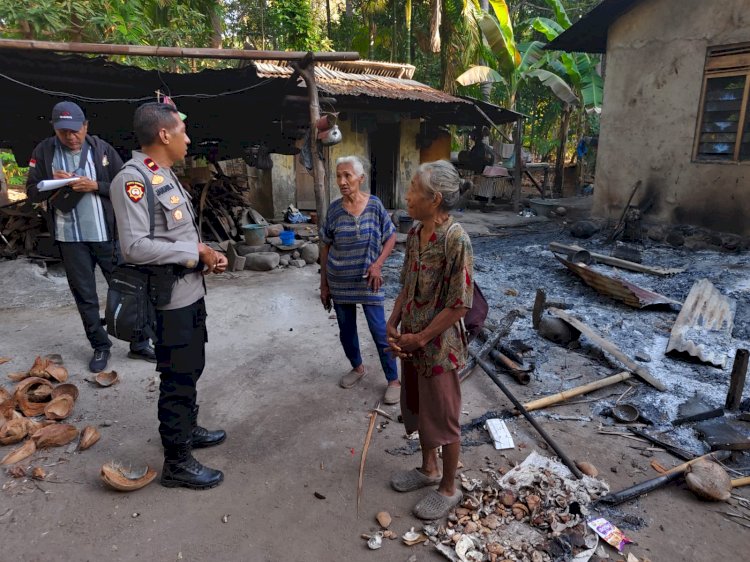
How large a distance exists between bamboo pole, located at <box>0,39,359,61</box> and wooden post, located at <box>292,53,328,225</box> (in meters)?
0.24

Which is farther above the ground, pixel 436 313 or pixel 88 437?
pixel 436 313

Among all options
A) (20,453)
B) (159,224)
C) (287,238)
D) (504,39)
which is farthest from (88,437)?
(504,39)

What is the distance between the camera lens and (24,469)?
114 inches

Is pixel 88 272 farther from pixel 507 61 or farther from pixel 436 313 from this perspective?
pixel 507 61

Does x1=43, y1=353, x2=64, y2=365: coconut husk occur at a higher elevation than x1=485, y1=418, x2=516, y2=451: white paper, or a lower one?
higher

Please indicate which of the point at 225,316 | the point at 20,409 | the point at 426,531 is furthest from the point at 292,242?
the point at 426,531

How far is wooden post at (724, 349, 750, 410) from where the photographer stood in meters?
3.47

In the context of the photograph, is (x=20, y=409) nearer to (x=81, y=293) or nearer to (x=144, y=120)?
(x=81, y=293)

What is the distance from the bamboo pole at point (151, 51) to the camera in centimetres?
463

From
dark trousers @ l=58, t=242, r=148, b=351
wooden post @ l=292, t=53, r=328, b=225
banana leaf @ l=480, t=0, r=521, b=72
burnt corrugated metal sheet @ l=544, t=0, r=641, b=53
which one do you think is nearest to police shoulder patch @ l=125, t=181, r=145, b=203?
dark trousers @ l=58, t=242, r=148, b=351

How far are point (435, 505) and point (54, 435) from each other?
2415 mm

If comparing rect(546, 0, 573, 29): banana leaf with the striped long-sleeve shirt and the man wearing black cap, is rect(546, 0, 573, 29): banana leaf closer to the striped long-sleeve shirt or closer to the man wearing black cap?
the striped long-sleeve shirt

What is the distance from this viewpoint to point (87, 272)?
408cm

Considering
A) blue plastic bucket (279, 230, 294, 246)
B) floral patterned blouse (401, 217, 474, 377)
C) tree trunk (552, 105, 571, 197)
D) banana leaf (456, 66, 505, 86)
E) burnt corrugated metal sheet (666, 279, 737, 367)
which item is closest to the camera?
floral patterned blouse (401, 217, 474, 377)
